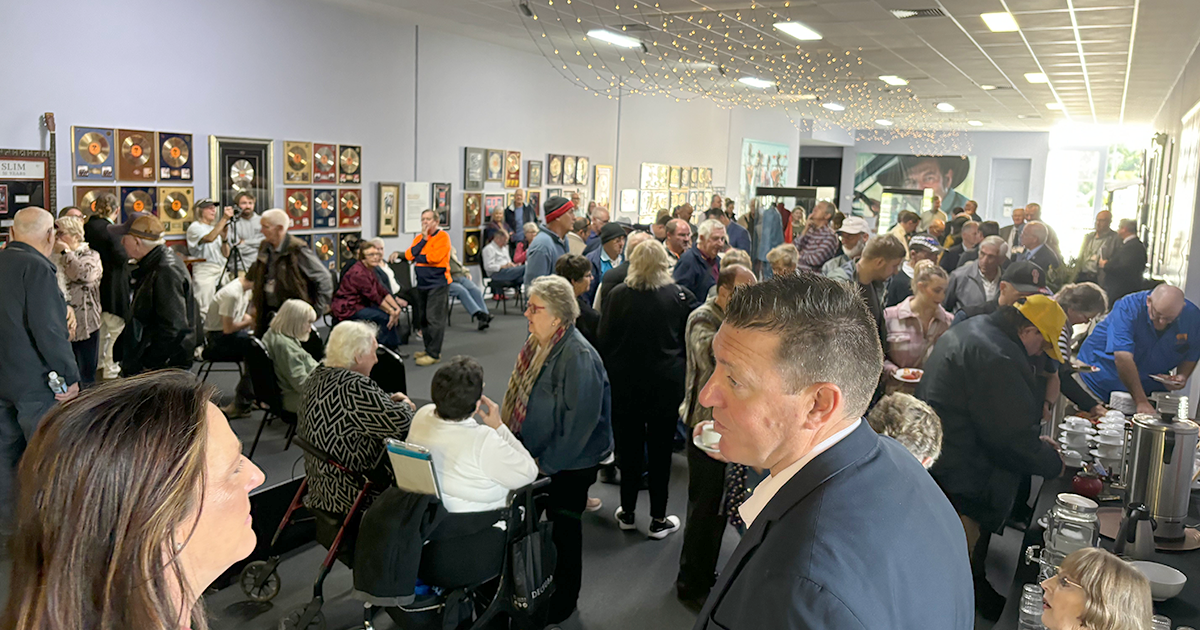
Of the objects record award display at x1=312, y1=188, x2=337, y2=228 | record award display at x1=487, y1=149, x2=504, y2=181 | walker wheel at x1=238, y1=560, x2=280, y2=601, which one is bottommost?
walker wheel at x1=238, y1=560, x2=280, y2=601

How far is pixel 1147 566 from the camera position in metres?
2.24

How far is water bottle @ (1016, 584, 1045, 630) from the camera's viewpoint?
211cm

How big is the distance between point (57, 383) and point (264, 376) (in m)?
1.10

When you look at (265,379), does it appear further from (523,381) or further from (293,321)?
(523,381)

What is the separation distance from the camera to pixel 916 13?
7969 mm

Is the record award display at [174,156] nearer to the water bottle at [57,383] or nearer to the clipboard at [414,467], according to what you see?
the water bottle at [57,383]

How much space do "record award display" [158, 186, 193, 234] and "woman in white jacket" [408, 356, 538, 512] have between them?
5.93m

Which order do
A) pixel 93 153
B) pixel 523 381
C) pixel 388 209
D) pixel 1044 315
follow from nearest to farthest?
pixel 1044 315 → pixel 523 381 → pixel 93 153 → pixel 388 209

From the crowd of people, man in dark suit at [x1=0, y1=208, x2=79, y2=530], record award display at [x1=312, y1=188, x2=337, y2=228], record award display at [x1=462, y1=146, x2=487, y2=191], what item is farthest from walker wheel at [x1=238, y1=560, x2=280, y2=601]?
record award display at [x1=462, y1=146, x2=487, y2=191]

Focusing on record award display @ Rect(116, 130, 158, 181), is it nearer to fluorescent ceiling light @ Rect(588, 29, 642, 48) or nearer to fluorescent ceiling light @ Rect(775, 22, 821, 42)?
fluorescent ceiling light @ Rect(588, 29, 642, 48)

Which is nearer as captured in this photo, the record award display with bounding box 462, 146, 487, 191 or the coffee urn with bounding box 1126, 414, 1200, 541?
the coffee urn with bounding box 1126, 414, 1200, 541

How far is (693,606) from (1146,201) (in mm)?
13205

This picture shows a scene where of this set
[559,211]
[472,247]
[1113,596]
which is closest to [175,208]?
[559,211]

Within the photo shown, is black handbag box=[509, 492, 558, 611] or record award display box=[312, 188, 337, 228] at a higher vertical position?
record award display box=[312, 188, 337, 228]
